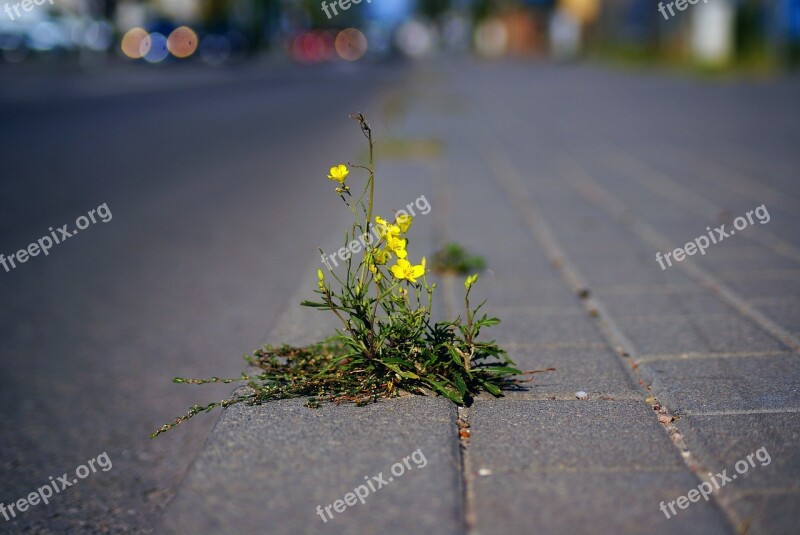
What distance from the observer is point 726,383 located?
10.2ft

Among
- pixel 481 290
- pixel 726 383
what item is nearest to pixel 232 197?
pixel 481 290

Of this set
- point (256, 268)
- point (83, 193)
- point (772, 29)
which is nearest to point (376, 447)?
point (256, 268)

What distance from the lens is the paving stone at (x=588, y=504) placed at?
2109mm

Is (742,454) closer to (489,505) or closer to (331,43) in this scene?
(489,505)

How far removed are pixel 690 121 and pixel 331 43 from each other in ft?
113

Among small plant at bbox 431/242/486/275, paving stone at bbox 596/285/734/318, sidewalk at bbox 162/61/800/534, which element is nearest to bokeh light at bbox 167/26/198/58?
sidewalk at bbox 162/61/800/534

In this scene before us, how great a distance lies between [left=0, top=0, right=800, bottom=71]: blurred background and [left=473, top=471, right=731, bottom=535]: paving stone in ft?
64.5

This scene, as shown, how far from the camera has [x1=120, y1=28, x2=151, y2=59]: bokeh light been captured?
38.7 m

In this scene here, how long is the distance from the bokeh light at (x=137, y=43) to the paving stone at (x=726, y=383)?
3865 centimetres

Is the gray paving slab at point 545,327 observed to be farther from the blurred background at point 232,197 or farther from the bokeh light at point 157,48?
the bokeh light at point 157,48

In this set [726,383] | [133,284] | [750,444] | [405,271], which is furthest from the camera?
[133,284]
